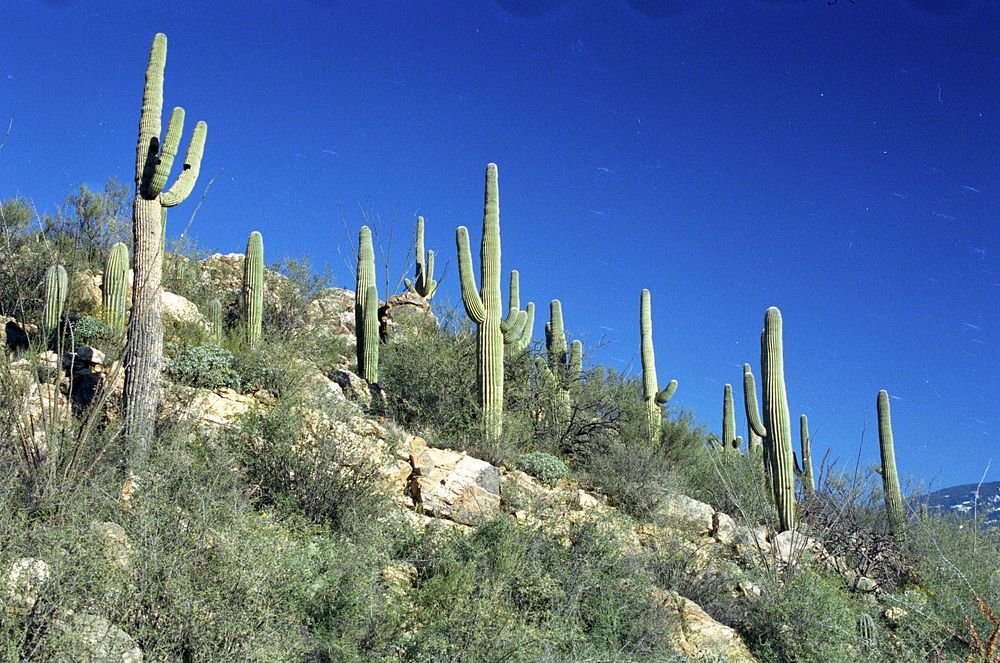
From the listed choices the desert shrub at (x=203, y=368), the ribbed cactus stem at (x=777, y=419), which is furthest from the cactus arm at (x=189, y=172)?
the ribbed cactus stem at (x=777, y=419)

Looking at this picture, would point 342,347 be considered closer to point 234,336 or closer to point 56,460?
point 234,336

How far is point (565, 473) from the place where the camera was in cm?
1377

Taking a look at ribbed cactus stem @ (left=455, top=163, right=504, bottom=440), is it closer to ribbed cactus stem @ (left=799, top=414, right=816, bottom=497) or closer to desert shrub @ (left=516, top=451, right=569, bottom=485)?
desert shrub @ (left=516, top=451, right=569, bottom=485)

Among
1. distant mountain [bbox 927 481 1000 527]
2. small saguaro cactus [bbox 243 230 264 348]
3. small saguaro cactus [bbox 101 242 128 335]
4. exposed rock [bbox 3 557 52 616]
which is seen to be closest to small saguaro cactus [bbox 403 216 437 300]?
small saguaro cactus [bbox 243 230 264 348]

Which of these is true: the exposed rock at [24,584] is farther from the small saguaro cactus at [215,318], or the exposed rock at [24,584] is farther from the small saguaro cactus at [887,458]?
the small saguaro cactus at [887,458]

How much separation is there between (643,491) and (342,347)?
9041mm

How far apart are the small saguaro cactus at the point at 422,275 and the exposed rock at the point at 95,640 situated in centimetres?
1867

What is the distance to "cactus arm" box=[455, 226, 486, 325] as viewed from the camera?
14.7m

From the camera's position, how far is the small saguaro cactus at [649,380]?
59.2 feet

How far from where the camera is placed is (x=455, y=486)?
11.2m

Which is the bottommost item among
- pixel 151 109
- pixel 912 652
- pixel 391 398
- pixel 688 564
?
pixel 912 652

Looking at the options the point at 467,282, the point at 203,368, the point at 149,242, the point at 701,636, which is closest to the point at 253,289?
the point at 203,368

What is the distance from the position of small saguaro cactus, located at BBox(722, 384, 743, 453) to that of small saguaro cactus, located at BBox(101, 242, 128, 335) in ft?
50.3

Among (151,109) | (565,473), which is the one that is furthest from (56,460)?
(565,473)
